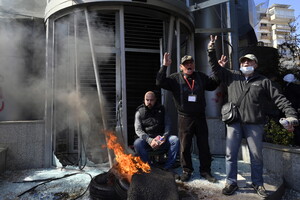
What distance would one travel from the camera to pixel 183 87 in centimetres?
361

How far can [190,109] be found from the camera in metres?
3.54

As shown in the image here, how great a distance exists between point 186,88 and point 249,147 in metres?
1.32

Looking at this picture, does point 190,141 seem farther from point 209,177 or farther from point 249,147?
point 249,147

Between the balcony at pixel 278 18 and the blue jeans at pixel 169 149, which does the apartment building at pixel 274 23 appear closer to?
the balcony at pixel 278 18

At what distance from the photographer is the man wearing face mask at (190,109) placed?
3.55 metres

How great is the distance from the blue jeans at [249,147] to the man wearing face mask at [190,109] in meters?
0.51

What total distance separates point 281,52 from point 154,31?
588 cm

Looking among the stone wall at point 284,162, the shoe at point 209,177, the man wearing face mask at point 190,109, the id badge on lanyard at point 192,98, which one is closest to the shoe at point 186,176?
the man wearing face mask at point 190,109

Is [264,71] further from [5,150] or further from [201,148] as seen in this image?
[5,150]

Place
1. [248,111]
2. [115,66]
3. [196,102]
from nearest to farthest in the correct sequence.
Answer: [248,111], [196,102], [115,66]

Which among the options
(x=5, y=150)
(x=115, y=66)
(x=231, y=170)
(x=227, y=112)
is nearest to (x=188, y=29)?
(x=115, y=66)

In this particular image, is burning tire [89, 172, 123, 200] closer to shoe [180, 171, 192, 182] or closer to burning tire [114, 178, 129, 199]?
burning tire [114, 178, 129, 199]

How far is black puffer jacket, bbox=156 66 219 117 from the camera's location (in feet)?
11.6

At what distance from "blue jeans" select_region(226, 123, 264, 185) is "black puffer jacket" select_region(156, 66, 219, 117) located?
0.63m
